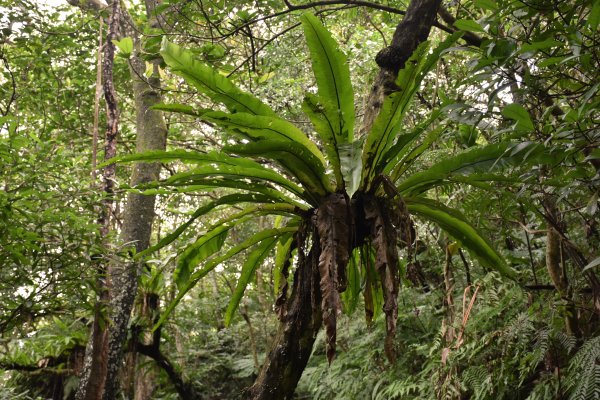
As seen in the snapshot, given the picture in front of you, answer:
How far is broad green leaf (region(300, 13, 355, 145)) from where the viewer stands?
5.58ft

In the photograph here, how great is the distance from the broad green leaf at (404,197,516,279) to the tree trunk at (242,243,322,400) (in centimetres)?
47

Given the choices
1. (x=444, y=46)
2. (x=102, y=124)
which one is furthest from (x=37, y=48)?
(x=444, y=46)

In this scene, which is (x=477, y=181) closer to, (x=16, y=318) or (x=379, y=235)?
(x=379, y=235)

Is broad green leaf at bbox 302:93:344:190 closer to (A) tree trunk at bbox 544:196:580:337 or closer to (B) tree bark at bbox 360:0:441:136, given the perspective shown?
(B) tree bark at bbox 360:0:441:136

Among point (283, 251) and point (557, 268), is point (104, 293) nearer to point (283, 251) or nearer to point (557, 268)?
point (283, 251)

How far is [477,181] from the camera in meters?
1.86

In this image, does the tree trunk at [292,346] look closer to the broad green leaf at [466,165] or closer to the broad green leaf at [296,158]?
the broad green leaf at [296,158]

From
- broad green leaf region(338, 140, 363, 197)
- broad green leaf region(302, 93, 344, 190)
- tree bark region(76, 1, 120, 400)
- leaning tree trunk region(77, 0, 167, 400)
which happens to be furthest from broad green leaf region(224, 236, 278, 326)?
tree bark region(76, 1, 120, 400)

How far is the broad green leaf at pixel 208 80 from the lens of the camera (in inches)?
64.5

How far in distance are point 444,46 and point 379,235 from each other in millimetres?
660

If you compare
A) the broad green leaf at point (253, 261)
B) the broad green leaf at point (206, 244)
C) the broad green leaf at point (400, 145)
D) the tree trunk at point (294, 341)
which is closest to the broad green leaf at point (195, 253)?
the broad green leaf at point (206, 244)

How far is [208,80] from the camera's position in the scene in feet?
5.48

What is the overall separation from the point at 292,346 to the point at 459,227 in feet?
2.64

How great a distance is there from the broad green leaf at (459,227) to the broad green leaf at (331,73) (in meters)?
0.39
